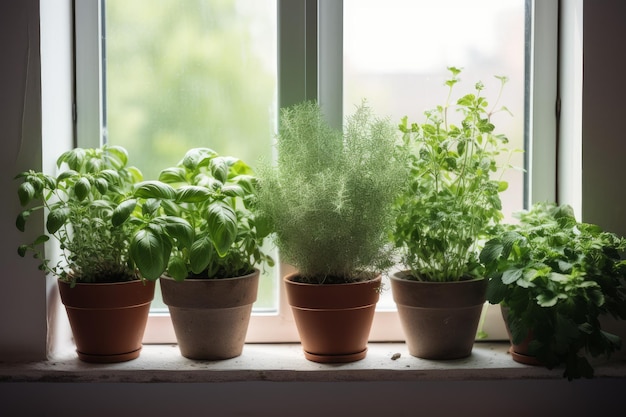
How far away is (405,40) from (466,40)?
0.18 meters

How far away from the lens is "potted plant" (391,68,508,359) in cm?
163

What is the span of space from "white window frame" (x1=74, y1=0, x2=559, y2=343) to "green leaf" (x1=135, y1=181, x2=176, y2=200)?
39 centimetres

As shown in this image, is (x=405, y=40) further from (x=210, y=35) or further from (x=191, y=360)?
(x=191, y=360)

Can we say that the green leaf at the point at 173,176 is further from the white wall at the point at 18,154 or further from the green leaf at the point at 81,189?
the white wall at the point at 18,154

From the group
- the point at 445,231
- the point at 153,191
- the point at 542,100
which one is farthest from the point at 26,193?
the point at 542,100

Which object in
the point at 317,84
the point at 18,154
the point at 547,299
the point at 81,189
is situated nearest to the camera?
the point at 547,299

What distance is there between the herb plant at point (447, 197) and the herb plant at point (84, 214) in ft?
2.38

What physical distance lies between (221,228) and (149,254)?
0.18m

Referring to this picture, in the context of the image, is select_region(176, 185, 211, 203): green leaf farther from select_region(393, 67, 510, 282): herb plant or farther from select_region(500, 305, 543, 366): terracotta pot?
select_region(500, 305, 543, 366): terracotta pot

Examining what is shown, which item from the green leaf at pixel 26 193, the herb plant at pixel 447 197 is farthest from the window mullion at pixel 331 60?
the green leaf at pixel 26 193

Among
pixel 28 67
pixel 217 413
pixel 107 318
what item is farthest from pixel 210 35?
pixel 217 413

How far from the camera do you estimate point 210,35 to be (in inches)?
73.4

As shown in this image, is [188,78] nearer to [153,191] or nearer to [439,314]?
[153,191]

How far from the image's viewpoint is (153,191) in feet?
5.17
